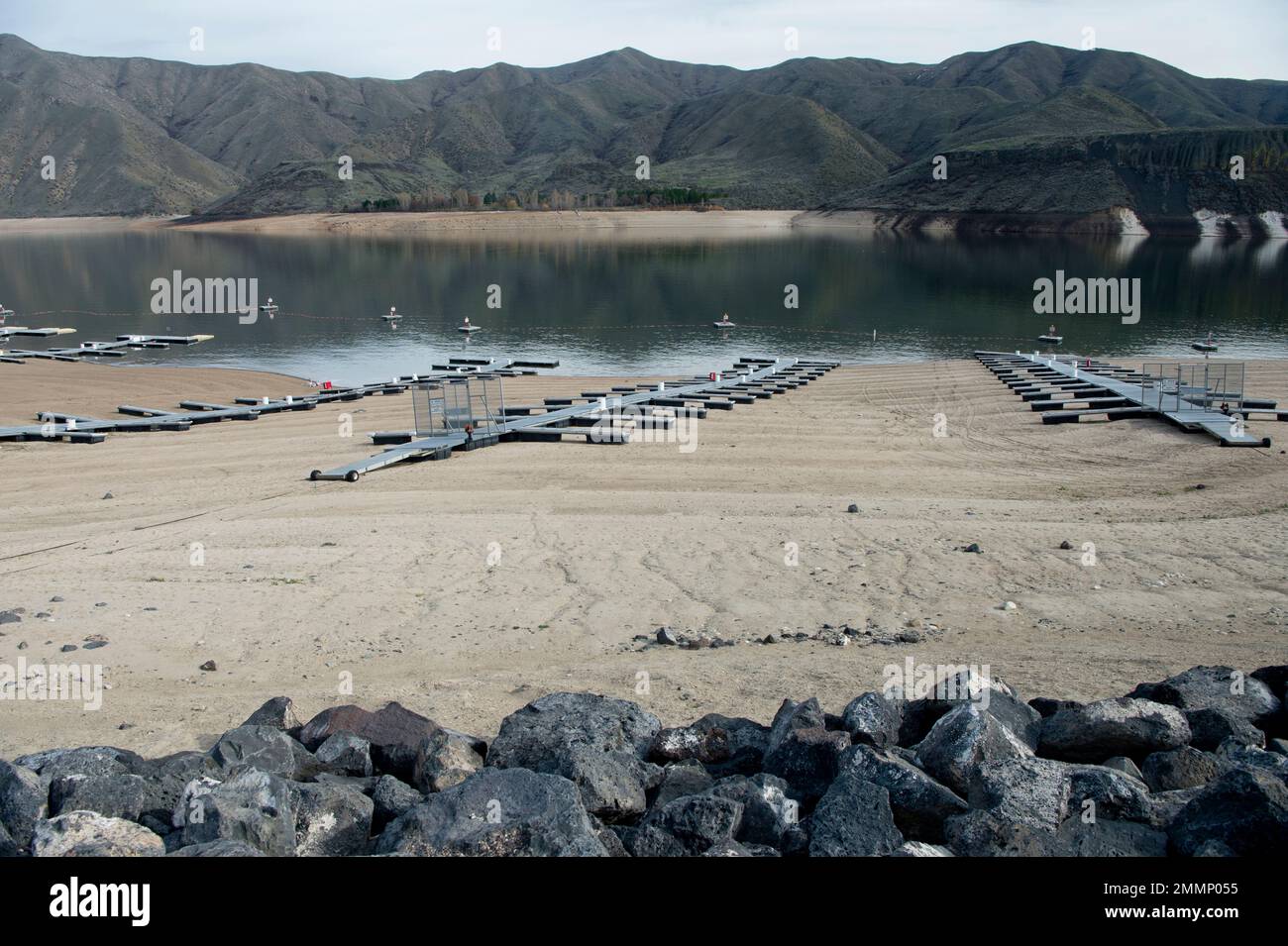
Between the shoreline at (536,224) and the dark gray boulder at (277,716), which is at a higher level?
the shoreline at (536,224)

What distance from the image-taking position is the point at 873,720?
6703 millimetres

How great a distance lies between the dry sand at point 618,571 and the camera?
27.9ft

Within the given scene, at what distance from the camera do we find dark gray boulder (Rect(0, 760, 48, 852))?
5.72 metres

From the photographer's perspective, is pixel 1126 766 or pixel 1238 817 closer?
pixel 1238 817

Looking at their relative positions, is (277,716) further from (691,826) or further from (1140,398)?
(1140,398)

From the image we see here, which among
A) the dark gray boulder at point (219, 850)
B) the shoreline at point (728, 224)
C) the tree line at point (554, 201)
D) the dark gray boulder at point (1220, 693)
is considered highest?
the tree line at point (554, 201)

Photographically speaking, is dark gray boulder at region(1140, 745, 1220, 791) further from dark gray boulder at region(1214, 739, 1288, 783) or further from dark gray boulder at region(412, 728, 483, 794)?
dark gray boulder at region(412, 728, 483, 794)

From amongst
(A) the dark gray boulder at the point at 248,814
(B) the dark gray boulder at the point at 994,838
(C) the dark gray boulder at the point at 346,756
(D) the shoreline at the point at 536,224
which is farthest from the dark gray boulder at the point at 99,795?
(D) the shoreline at the point at 536,224

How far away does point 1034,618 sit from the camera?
388 inches

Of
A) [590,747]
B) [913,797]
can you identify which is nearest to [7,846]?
[590,747]

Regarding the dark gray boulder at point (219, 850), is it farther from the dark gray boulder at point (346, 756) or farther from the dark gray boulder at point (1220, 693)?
the dark gray boulder at point (1220, 693)

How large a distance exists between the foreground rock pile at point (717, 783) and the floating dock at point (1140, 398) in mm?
12981

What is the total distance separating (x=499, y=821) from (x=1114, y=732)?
3.70 metres
